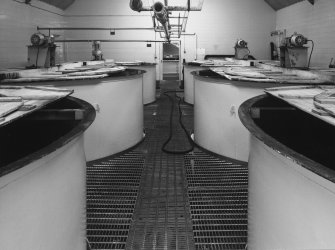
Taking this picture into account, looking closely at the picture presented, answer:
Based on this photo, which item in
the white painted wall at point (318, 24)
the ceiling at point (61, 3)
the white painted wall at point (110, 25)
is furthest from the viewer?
the white painted wall at point (110, 25)

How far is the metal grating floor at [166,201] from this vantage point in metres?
2.05

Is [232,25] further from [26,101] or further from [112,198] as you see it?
[26,101]

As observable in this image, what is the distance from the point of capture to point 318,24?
313 inches

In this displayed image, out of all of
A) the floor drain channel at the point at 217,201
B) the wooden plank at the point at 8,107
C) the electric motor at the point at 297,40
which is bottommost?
the floor drain channel at the point at 217,201

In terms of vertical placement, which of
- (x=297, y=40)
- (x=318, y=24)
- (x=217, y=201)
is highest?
(x=318, y=24)

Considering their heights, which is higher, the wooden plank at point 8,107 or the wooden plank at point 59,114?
the wooden plank at point 8,107

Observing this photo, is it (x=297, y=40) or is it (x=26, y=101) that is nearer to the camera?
A: (x=26, y=101)

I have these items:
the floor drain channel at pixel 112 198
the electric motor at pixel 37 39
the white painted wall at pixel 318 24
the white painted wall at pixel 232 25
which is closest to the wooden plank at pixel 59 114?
the floor drain channel at pixel 112 198

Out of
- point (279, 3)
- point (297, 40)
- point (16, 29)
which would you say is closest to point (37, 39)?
point (297, 40)

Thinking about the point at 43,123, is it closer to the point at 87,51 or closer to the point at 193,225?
the point at 193,225

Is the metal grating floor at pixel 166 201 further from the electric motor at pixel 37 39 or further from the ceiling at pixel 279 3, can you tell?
the ceiling at pixel 279 3

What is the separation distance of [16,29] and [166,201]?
6564mm

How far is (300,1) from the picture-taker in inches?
356

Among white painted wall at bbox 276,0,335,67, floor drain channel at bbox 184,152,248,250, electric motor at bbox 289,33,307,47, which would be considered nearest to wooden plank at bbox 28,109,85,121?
floor drain channel at bbox 184,152,248,250
